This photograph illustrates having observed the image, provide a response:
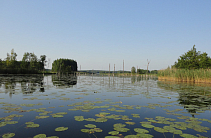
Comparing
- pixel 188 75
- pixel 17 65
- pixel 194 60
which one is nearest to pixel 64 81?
pixel 188 75

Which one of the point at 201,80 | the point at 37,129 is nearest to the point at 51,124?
the point at 37,129

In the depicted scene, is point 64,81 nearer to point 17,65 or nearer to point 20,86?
point 20,86

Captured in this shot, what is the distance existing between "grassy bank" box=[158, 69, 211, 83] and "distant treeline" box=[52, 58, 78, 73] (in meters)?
69.5

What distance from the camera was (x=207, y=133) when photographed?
4.09m

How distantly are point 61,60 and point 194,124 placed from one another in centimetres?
9913

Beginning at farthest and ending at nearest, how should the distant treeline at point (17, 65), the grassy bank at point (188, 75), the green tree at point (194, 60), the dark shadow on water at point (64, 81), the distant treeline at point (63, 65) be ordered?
the distant treeline at point (63, 65)
the distant treeline at point (17, 65)
the green tree at point (194, 60)
the grassy bank at point (188, 75)
the dark shadow on water at point (64, 81)

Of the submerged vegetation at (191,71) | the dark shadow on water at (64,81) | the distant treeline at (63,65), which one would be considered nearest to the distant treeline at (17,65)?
the distant treeline at (63,65)

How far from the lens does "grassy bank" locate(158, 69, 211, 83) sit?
74.1 feet

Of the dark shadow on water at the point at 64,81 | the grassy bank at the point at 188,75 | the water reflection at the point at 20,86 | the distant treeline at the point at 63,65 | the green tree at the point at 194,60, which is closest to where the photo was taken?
the water reflection at the point at 20,86

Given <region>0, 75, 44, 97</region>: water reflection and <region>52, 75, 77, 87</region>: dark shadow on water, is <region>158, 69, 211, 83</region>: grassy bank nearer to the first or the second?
<region>52, 75, 77, 87</region>: dark shadow on water

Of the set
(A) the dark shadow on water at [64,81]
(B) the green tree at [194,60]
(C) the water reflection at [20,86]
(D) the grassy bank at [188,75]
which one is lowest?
(A) the dark shadow on water at [64,81]

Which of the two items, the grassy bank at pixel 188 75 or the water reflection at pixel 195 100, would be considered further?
the grassy bank at pixel 188 75

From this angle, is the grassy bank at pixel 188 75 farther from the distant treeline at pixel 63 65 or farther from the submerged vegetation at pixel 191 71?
the distant treeline at pixel 63 65

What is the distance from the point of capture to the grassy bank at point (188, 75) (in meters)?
22.6
